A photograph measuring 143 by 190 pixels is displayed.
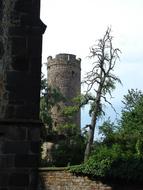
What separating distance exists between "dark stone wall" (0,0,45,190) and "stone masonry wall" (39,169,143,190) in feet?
40.9

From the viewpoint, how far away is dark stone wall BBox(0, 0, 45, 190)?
Result: 8586 mm

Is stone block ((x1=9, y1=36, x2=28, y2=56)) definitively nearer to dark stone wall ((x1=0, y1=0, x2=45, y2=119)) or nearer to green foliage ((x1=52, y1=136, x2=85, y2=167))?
dark stone wall ((x1=0, y1=0, x2=45, y2=119))

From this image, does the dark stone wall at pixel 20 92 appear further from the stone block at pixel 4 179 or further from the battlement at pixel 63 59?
the battlement at pixel 63 59

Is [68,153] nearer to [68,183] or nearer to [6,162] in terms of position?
[68,183]

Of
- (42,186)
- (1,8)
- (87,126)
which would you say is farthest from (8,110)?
(87,126)

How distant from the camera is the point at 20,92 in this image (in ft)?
29.0

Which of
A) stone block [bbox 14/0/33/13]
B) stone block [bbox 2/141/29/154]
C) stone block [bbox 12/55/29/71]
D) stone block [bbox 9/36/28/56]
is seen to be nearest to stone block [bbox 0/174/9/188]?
stone block [bbox 2/141/29/154]

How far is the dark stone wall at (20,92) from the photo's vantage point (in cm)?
859

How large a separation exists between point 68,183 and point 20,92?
12.7 m

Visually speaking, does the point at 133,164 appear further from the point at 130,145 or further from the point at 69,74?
the point at 69,74

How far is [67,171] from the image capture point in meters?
21.4

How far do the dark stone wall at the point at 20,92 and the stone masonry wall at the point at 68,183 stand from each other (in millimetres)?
12459

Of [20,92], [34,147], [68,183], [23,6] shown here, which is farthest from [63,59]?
[34,147]

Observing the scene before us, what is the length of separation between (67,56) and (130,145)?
95.8 ft
